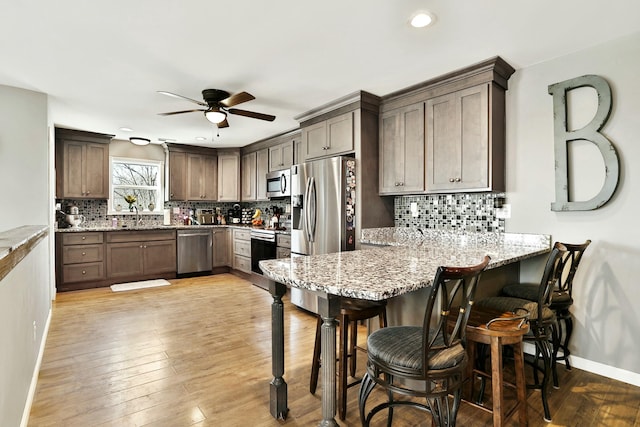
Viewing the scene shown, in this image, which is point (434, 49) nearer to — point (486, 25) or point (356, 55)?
point (486, 25)

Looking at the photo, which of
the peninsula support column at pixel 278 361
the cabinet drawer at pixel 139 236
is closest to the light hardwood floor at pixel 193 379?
the peninsula support column at pixel 278 361

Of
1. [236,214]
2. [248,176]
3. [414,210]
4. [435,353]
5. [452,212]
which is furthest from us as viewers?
[236,214]

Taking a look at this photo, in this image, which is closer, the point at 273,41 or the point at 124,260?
the point at 273,41

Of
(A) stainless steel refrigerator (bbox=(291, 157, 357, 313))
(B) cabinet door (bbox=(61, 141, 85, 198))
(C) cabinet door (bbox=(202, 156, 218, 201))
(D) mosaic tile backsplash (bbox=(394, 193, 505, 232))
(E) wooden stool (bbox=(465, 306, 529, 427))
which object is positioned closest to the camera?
A: (E) wooden stool (bbox=(465, 306, 529, 427))

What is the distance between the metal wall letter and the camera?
2.44 m

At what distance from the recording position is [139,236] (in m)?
5.51

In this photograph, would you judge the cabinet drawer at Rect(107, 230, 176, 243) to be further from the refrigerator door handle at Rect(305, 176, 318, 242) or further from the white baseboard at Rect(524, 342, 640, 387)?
the white baseboard at Rect(524, 342, 640, 387)

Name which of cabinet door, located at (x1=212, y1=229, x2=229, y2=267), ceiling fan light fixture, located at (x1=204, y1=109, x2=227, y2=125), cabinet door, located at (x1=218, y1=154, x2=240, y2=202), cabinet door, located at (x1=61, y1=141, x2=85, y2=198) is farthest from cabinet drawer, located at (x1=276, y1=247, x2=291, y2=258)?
cabinet door, located at (x1=61, y1=141, x2=85, y2=198)

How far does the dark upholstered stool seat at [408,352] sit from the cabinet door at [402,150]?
2.06 meters

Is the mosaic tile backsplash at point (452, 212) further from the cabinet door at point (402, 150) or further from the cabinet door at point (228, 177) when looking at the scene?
the cabinet door at point (228, 177)

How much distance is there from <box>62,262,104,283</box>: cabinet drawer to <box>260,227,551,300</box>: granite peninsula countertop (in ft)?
13.9

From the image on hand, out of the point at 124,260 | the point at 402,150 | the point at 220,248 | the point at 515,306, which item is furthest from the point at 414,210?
the point at 124,260

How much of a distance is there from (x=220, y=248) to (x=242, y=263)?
0.68 metres

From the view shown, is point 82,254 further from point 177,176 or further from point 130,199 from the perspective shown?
point 177,176
